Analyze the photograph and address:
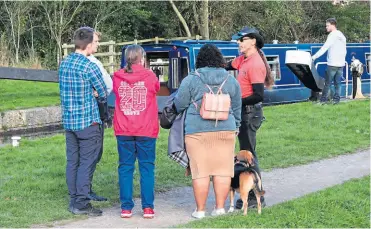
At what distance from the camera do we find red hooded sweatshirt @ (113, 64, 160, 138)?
646cm

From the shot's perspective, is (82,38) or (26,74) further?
(26,74)

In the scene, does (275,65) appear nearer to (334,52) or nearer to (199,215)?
(334,52)

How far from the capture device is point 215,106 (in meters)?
6.27

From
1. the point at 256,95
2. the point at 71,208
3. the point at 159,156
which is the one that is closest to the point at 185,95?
the point at 256,95

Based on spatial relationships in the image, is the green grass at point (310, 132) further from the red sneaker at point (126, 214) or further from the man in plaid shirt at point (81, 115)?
the man in plaid shirt at point (81, 115)

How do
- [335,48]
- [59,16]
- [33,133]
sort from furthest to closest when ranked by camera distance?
[59,16]
[33,133]
[335,48]

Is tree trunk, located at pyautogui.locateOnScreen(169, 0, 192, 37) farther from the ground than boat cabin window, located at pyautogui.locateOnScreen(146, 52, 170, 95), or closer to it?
farther from the ground

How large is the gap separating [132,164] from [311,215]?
180 cm

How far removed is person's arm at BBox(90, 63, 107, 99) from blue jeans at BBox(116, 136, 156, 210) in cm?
48

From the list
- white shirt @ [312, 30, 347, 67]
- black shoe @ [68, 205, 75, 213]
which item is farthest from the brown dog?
white shirt @ [312, 30, 347, 67]

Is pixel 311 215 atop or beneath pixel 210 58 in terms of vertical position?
beneath

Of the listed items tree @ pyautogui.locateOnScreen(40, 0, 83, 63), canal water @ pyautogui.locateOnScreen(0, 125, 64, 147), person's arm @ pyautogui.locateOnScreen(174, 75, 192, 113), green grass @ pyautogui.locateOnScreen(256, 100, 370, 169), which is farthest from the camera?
tree @ pyautogui.locateOnScreen(40, 0, 83, 63)

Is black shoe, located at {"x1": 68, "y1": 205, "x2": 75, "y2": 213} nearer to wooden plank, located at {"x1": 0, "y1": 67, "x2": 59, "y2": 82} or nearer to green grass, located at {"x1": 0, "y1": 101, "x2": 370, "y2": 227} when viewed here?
green grass, located at {"x1": 0, "y1": 101, "x2": 370, "y2": 227}

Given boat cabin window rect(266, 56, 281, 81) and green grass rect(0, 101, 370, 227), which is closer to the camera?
green grass rect(0, 101, 370, 227)
